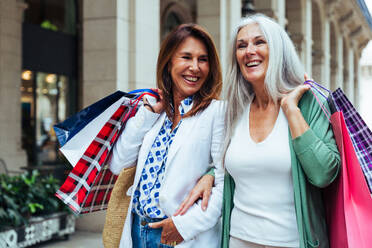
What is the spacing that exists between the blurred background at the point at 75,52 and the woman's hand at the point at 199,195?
4.63 m

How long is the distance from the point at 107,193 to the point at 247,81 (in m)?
1.26

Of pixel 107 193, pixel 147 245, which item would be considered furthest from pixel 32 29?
pixel 147 245

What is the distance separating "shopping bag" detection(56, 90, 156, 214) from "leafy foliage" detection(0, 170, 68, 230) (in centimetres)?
304

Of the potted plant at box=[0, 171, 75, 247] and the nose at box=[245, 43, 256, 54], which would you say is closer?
the nose at box=[245, 43, 256, 54]

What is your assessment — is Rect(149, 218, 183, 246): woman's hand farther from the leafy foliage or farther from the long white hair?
the leafy foliage

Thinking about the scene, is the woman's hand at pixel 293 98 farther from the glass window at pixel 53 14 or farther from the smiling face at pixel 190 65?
the glass window at pixel 53 14

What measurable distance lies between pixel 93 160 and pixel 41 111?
9.82 meters

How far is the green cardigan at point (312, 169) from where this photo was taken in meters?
1.96

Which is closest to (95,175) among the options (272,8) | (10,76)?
(10,76)

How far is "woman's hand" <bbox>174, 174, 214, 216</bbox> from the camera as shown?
2.35m

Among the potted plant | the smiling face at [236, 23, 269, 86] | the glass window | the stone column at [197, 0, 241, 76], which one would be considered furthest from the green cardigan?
the glass window

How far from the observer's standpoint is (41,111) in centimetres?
1202

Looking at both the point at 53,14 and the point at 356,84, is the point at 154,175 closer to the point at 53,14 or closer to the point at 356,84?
the point at 53,14

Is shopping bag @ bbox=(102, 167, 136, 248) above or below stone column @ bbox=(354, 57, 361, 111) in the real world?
below
